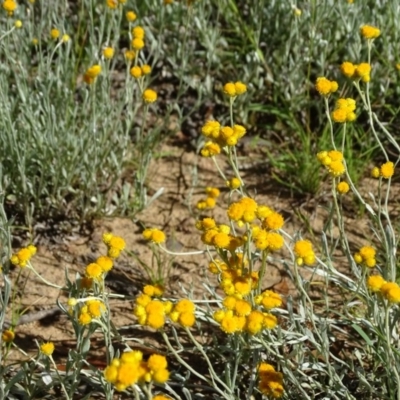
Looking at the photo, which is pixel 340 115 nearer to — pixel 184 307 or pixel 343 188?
pixel 343 188

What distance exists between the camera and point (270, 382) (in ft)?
6.24

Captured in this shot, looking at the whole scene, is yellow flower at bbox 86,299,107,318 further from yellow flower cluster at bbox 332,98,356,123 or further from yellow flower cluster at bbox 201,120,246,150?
yellow flower cluster at bbox 332,98,356,123

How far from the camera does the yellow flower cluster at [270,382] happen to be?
189cm

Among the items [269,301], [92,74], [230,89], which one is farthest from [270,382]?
[92,74]

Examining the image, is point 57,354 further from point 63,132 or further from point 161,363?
point 161,363

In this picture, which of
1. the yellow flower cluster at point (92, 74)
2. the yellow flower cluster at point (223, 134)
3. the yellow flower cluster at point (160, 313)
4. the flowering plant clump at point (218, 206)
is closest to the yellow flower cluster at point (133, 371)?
the flowering plant clump at point (218, 206)

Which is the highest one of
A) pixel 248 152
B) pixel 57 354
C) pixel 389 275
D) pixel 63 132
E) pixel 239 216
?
pixel 239 216

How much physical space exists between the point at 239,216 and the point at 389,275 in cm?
47

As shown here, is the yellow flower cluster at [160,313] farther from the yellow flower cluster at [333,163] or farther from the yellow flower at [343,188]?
the yellow flower at [343,188]

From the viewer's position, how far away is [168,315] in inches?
68.1

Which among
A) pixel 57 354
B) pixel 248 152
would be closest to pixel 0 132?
pixel 57 354

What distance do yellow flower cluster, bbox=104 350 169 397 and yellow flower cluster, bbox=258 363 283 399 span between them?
44cm

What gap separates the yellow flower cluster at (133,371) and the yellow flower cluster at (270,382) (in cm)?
44

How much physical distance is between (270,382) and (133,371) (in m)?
0.52
